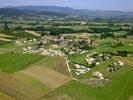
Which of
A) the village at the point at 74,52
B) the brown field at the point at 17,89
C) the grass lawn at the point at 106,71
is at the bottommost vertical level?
the village at the point at 74,52

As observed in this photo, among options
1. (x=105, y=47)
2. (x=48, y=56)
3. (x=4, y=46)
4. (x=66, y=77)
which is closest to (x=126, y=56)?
(x=105, y=47)

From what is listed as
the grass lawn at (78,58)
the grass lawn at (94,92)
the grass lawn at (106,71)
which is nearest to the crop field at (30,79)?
the grass lawn at (94,92)

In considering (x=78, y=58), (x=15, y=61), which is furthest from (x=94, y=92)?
(x=78, y=58)

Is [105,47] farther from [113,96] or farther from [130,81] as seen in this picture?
[113,96]

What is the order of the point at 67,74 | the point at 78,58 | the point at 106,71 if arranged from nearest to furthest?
1. the point at 67,74
2. the point at 106,71
3. the point at 78,58

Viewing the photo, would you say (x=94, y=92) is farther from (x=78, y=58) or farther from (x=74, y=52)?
(x=74, y=52)

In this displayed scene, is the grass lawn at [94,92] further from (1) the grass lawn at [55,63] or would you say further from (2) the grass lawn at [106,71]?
(1) the grass lawn at [55,63]
